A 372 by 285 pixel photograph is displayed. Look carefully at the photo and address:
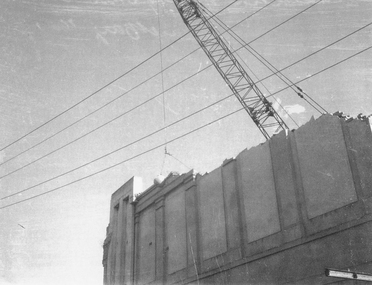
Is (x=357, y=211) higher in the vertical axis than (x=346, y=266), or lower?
higher

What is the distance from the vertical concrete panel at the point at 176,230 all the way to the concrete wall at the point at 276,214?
58mm

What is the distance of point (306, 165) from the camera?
17781 millimetres

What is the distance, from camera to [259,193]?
19469 millimetres

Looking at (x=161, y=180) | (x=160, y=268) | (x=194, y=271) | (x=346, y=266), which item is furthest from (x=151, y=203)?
(x=346, y=266)

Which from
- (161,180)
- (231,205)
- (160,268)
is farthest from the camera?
(161,180)

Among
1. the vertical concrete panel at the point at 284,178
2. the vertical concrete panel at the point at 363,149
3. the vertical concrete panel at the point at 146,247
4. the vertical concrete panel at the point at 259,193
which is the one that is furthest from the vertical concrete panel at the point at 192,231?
the vertical concrete panel at the point at 363,149

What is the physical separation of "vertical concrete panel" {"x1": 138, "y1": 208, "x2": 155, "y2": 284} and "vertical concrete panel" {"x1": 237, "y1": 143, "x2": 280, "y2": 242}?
852 centimetres

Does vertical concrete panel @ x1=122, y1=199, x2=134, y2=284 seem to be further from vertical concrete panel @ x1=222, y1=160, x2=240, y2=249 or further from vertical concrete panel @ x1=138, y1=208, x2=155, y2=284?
vertical concrete panel @ x1=222, y1=160, x2=240, y2=249

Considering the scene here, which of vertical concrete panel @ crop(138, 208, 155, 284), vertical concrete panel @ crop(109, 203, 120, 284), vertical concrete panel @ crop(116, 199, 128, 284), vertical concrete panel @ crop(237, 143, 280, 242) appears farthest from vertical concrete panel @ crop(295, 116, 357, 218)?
vertical concrete panel @ crop(109, 203, 120, 284)

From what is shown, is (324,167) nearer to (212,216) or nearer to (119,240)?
(212,216)

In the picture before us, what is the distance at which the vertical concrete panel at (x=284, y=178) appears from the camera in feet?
58.3

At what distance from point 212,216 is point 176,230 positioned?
11.3ft

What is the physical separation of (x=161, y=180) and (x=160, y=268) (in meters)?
5.47

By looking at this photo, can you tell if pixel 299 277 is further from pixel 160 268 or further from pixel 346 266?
pixel 160 268
